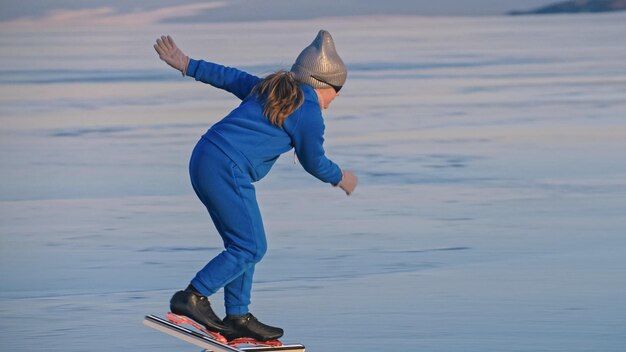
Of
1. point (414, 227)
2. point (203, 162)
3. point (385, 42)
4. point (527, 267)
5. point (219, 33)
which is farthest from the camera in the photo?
point (219, 33)

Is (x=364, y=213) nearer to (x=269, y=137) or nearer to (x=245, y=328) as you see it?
(x=245, y=328)

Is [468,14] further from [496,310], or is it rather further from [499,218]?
[496,310]

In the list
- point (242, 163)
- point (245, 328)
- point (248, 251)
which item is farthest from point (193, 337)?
point (242, 163)

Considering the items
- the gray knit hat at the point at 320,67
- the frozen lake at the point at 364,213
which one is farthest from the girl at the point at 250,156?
the frozen lake at the point at 364,213

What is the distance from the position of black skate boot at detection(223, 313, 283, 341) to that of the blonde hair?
0.65 metres

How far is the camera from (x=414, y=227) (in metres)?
6.63

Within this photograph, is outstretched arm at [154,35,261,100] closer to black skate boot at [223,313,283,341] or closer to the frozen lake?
black skate boot at [223,313,283,341]

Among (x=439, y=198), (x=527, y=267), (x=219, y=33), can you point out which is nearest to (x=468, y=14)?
(x=219, y=33)

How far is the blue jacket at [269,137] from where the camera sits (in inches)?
167

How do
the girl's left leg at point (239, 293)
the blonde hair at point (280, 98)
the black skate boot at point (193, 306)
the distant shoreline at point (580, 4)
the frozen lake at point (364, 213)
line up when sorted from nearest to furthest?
1. the blonde hair at point (280, 98)
2. the black skate boot at point (193, 306)
3. the girl's left leg at point (239, 293)
4. the frozen lake at point (364, 213)
5. the distant shoreline at point (580, 4)

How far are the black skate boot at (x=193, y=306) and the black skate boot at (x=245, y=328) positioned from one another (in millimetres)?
69

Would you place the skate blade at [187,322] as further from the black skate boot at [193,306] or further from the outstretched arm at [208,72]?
the outstretched arm at [208,72]

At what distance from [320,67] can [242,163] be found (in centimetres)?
39

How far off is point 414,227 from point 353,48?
380 inches
